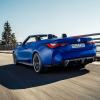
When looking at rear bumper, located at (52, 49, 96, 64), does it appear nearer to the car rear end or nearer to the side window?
the car rear end

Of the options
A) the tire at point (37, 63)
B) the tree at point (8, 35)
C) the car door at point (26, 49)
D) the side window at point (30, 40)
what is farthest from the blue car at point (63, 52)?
the tree at point (8, 35)

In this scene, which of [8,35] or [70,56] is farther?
[8,35]

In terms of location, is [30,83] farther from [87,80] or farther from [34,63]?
[34,63]

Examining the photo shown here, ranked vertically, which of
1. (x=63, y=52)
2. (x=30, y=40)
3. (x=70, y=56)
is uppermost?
(x=30, y=40)

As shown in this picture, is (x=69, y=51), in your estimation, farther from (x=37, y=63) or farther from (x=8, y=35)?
(x=8, y=35)

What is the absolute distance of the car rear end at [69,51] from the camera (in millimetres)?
7234

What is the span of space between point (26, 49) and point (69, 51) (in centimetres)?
225

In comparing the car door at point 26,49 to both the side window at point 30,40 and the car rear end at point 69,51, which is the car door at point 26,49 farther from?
the car rear end at point 69,51

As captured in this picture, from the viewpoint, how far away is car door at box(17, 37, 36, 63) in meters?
8.59

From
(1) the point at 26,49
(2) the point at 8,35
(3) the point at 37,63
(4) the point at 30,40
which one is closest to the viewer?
(3) the point at 37,63

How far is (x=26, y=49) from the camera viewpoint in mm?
9094

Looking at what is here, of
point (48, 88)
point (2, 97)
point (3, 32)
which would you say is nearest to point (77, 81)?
point (48, 88)

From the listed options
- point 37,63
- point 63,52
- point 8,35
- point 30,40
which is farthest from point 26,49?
point 8,35

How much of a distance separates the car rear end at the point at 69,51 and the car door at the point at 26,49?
124 centimetres
